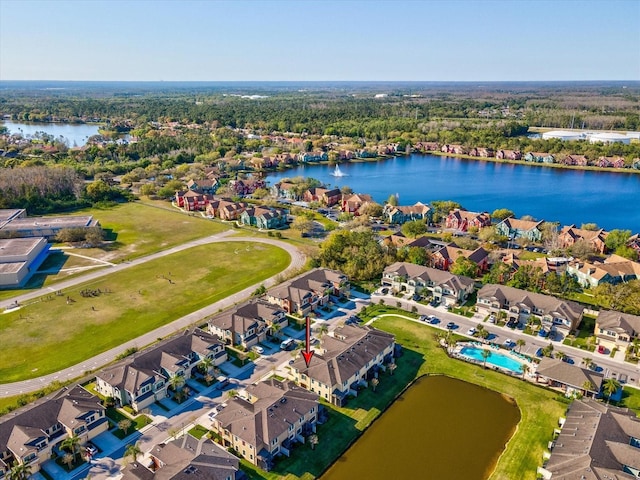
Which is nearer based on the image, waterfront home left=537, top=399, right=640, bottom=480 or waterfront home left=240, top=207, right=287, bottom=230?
waterfront home left=537, top=399, right=640, bottom=480

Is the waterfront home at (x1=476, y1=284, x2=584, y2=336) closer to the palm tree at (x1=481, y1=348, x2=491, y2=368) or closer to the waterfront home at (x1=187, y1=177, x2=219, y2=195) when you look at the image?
the palm tree at (x1=481, y1=348, x2=491, y2=368)

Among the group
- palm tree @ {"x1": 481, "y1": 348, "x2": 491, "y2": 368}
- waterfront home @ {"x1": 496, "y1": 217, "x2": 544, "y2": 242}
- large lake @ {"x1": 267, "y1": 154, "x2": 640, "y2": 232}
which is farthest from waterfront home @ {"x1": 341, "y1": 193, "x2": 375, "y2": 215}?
palm tree @ {"x1": 481, "y1": 348, "x2": 491, "y2": 368}

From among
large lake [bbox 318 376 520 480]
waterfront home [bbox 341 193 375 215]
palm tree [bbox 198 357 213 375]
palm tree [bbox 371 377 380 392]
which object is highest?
waterfront home [bbox 341 193 375 215]

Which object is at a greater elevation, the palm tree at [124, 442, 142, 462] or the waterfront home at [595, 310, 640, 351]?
the waterfront home at [595, 310, 640, 351]

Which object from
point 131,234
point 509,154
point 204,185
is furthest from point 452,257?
point 509,154

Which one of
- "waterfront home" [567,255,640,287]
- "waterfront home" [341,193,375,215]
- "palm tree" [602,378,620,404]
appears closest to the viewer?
"palm tree" [602,378,620,404]

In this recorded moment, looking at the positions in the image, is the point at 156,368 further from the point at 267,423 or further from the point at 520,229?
the point at 520,229

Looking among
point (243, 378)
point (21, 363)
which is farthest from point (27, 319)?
point (243, 378)
